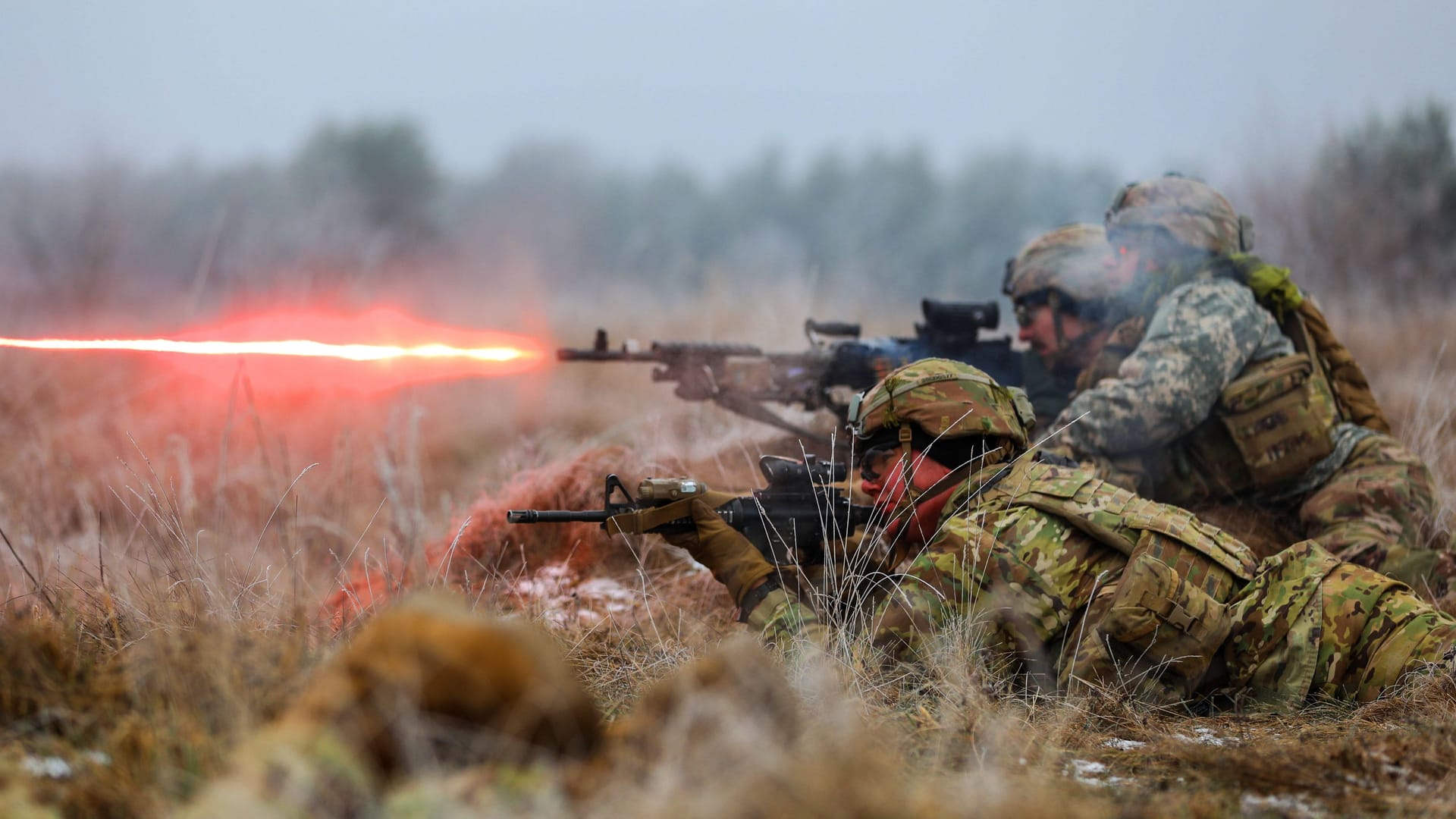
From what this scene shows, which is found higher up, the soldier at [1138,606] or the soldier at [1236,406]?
the soldier at [1236,406]

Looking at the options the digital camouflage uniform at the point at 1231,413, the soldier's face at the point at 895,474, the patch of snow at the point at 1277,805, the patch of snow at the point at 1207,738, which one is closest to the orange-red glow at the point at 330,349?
the soldier's face at the point at 895,474

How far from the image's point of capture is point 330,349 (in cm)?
540

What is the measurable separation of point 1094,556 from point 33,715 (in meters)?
3.09

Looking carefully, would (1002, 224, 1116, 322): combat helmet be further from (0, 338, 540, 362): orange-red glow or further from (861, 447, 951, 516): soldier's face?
(0, 338, 540, 362): orange-red glow

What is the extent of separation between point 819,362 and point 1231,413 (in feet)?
7.80

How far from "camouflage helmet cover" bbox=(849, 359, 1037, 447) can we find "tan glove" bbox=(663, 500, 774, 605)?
619 millimetres

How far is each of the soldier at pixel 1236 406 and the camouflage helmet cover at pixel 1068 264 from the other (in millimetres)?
148

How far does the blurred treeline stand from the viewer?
15.5 m

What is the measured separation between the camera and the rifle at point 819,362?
6562 mm

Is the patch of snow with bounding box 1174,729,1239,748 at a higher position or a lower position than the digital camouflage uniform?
lower

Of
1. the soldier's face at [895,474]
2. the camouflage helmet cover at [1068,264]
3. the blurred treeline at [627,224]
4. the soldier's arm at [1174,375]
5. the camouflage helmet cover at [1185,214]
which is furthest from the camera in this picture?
the blurred treeline at [627,224]

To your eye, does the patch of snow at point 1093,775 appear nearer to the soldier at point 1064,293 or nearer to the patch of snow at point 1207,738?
the patch of snow at point 1207,738

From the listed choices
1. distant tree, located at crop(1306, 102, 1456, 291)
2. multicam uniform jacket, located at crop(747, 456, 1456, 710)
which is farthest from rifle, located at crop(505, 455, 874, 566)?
distant tree, located at crop(1306, 102, 1456, 291)

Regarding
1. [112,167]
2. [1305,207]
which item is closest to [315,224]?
[112,167]
